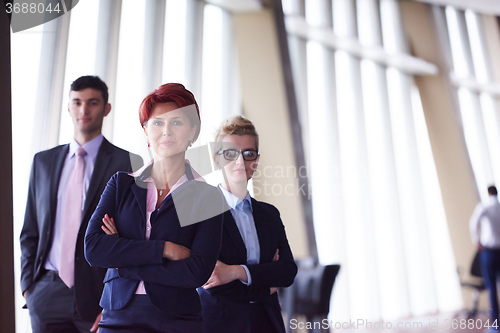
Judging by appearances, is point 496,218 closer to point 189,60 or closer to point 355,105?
point 355,105

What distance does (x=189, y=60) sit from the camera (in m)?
2.71

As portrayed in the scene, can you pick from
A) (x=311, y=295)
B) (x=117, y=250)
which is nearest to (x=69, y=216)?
(x=117, y=250)

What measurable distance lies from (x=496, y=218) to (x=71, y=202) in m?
4.06

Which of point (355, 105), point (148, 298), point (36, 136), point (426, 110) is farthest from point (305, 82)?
point (148, 298)

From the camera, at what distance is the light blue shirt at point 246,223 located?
1703mm

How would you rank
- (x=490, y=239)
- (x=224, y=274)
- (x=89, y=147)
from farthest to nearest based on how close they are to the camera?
(x=490, y=239) → (x=89, y=147) → (x=224, y=274)

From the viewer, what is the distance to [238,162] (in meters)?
1.79

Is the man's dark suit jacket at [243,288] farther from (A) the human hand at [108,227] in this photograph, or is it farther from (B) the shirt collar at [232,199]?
(A) the human hand at [108,227]

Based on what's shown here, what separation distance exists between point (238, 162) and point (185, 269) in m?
0.72

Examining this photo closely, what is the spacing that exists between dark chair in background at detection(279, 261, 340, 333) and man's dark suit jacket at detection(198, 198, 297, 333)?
1.17 m

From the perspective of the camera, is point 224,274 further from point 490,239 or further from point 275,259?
point 490,239

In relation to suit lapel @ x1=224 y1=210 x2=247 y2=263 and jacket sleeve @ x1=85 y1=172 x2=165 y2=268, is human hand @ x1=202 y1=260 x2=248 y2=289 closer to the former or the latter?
suit lapel @ x1=224 y1=210 x2=247 y2=263

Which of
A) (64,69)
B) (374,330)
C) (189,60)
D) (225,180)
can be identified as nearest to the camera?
(225,180)

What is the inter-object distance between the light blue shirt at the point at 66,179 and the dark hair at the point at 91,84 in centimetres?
27
